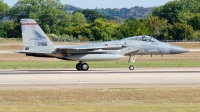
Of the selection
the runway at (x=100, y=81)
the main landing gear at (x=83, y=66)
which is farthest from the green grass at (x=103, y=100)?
the main landing gear at (x=83, y=66)

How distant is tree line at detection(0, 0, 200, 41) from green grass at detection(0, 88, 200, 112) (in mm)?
68135

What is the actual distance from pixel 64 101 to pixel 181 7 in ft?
408

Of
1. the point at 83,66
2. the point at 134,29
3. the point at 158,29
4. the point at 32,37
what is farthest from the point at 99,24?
the point at 32,37

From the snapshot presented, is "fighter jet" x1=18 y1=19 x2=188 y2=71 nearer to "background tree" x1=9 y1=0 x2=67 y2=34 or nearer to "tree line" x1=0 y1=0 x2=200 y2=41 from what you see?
"tree line" x1=0 y1=0 x2=200 y2=41

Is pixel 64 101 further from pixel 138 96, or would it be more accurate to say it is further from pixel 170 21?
pixel 170 21

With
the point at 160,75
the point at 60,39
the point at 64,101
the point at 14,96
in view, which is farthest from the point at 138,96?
the point at 60,39

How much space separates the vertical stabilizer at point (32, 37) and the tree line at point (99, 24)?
53305mm

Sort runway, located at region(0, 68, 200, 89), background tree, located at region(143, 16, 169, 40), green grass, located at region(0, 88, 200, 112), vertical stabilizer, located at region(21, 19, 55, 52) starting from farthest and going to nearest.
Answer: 1. background tree, located at region(143, 16, 169, 40)
2. vertical stabilizer, located at region(21, 19, 55, 52)
3. runway, located at region(0, 68, 200, 89)
4. green grass, located at region(0, 88, 200, 112)

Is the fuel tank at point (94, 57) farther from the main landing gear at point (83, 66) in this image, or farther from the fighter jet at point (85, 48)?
the main landing gear at point (83, 66)

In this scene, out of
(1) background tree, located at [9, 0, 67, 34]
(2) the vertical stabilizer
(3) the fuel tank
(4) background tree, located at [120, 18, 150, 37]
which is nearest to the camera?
(2) the vertical stabilizer

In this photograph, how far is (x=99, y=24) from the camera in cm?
11231

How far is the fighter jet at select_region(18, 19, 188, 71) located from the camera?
4041cm

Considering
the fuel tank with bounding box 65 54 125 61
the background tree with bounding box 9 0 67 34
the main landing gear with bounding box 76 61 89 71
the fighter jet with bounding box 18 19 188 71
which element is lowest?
the main landing gear with bounding box 76 61 89 71

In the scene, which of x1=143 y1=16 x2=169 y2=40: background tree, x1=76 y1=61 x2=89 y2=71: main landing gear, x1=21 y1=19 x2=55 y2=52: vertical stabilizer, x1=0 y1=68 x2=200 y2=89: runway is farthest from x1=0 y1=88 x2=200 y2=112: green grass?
x1=143 y1=16 x2=169 y2=40: background tree
